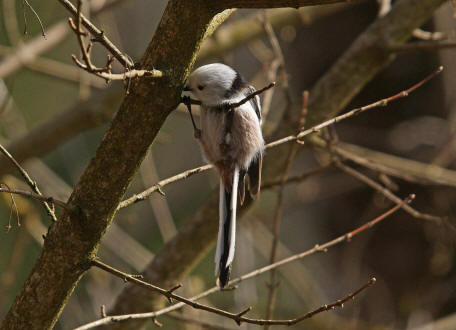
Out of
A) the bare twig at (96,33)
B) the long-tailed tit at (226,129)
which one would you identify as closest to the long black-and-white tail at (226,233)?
the long-tailed tit at (226,129)

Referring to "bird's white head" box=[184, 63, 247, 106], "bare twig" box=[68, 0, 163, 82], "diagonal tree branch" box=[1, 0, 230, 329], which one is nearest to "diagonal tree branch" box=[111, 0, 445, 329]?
"bird's white head" box=[184, 63, 247, 106]

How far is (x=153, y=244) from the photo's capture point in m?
5.05

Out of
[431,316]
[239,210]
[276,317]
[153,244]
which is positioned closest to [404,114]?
[431,316]

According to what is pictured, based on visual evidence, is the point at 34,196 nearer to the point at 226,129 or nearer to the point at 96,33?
the point at 96,33

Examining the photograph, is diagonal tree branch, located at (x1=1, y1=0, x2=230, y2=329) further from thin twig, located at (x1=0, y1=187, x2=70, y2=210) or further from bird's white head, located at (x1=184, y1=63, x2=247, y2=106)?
bird's white head, located at (x1=184, y1=63, x2=247, y2=106)

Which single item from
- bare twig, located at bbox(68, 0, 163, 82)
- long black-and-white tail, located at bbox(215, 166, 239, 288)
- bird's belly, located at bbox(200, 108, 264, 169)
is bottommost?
long black-and-white tail, located at bbox(215, 166, 239, 288)

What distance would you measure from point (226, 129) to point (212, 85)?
0.40 feet

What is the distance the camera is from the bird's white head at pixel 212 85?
1501 mm

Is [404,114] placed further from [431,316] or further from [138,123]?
[138,123]

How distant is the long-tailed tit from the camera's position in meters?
1.51

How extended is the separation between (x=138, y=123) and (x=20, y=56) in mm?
1694

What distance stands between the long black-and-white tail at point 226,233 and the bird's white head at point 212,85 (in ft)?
0.65

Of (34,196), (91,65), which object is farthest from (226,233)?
(91,65)

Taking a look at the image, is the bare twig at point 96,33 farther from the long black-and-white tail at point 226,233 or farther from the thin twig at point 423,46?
the thin twig at point 423,46
